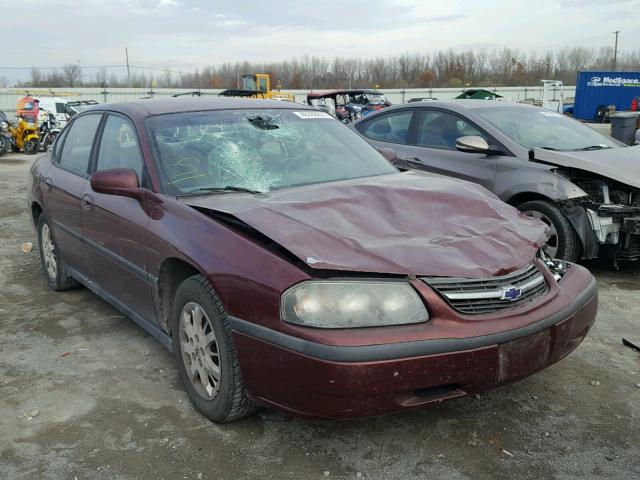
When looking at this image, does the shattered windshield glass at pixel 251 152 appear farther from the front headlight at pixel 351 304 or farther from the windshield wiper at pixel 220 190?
the front headlight at pixel 351 304

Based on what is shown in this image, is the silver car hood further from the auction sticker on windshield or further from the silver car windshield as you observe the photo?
the auction sticker on windshield

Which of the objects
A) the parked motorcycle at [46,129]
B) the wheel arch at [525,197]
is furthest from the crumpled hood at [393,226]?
the parked motorcycle at [46,129]

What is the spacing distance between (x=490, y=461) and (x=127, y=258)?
2.18 m

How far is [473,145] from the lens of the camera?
17.2 ft

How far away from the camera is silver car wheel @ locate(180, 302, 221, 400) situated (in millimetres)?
2699

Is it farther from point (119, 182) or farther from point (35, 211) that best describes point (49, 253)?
point (119, 182)

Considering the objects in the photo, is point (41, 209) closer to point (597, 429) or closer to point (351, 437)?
point (351, 437)

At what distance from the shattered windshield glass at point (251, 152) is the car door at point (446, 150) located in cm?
192

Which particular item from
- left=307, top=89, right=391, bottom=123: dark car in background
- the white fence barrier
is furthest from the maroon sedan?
the white fence barrier

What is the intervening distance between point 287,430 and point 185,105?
2126 mm

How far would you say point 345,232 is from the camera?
8.22ft

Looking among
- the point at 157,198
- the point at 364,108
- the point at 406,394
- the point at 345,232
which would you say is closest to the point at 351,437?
the point at 406,394

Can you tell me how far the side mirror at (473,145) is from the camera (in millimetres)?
5238

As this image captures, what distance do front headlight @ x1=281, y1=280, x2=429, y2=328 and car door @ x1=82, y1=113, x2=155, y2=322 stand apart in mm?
1193
